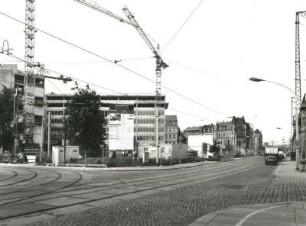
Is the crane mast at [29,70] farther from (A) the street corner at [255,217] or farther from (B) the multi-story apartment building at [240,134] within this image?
(A) the street corner at [255,217]

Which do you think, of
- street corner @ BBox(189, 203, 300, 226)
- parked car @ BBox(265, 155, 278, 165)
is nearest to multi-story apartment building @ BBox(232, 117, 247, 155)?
parked car @ BBox(265, 155, 278, 165)

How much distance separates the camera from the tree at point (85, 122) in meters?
75.8

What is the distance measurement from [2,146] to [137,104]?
80103mm

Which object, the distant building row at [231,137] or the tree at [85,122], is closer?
the tree at [85,122]

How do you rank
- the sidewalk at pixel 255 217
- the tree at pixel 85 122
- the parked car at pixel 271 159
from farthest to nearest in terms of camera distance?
1. the tree at pixel 85 122
2. the parked car at pixel 271 159
3. the sidewalk at pixel 255 217

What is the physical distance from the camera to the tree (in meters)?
75.8

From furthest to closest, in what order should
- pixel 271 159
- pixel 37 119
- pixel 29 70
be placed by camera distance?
pixel 37 119
pixel 29 70
pixel 271 159

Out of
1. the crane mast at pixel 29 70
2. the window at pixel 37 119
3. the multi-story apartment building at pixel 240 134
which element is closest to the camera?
the crane mast at pixel 29 70

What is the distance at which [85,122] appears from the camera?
249ft

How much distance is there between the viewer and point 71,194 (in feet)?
56.8

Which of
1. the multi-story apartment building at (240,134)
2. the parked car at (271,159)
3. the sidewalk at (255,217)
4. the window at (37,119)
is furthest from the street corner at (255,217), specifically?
the multi-story apartment building at (240,134)

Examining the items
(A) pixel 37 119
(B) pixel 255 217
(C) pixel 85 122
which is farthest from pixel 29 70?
(B) pixel 255 217

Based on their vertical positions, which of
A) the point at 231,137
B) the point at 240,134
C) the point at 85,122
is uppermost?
the point at 240,134

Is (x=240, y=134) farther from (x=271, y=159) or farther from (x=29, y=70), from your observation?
(x=271, y=159)
